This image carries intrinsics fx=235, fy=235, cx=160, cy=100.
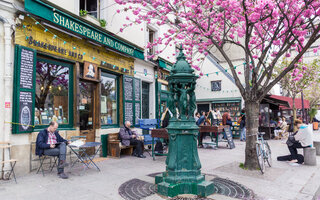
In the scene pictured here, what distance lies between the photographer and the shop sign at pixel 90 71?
25.0 feet

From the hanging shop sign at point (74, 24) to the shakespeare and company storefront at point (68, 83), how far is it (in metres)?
0.03

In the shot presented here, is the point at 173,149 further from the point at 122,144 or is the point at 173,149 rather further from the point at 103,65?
the point at 103,65

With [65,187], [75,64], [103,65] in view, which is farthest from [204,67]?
[65,187]

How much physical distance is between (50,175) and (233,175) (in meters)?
4.42

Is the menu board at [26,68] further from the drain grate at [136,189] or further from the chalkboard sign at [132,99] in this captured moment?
the chalkboard sign at [132,99]

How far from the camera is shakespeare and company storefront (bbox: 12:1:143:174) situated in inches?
226

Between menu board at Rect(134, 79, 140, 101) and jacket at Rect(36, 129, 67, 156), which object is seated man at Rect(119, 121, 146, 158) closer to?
menu board at Rect(134, 79, 140, 101)

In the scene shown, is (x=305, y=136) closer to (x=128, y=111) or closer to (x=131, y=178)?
(x=131, y=178)

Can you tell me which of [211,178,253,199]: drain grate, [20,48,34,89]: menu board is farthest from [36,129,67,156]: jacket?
[211,178,253,199]: drain grate

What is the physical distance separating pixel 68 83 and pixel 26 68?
1637 mm

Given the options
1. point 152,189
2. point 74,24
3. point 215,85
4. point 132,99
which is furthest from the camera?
point 215,85

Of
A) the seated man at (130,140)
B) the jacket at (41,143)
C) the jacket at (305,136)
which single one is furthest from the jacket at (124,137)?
the jacket at (305,136)

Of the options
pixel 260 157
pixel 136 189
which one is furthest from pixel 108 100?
pixel 260 157

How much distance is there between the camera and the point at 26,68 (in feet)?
19.0
